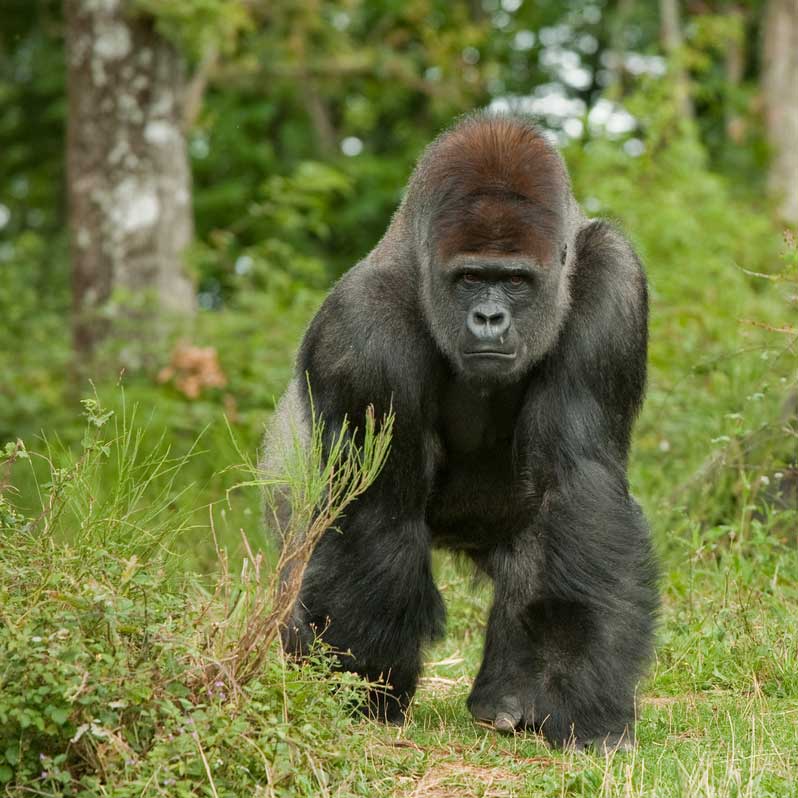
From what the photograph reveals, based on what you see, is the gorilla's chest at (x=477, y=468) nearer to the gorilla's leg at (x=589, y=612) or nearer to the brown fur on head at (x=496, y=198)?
the gorilla's leg at (x=589, y=612)

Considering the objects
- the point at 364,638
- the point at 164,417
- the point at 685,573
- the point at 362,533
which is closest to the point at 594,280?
the point at 362,533

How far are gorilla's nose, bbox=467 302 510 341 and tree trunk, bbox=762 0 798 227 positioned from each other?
10542mm

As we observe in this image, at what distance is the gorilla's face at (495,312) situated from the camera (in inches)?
141

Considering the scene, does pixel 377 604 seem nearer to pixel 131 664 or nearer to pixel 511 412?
pixel 511 412

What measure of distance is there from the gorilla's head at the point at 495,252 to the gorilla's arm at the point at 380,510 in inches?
5.5

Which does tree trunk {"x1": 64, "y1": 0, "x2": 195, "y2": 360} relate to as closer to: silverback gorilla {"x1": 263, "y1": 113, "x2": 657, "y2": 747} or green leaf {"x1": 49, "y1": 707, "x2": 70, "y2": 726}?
silverback gorilla {"x1": 263, "y1": 113, "x2": 657, "y2": 747}

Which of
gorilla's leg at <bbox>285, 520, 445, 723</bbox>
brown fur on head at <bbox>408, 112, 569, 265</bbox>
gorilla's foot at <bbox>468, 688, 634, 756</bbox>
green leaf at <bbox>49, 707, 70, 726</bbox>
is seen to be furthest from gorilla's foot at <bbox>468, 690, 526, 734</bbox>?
green leaf at <bbox>49, 707, 70, 726</bbox>

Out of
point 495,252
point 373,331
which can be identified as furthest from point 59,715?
point 495,252

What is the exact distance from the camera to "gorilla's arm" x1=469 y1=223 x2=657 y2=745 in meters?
3.43

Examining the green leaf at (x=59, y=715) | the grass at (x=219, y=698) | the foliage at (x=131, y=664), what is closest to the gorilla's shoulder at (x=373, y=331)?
the foliage at (x=131, y=664)

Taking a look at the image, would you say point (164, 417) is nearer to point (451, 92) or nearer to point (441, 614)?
point (441, 614)

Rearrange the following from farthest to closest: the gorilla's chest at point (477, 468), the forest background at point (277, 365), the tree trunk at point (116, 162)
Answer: the tree trunk at point (116, 162), the gorilla's chest at point (477, 468), the forest background at point (277, 365)

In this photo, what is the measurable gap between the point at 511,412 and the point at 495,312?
1.28ft

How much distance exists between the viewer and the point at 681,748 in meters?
3.22
